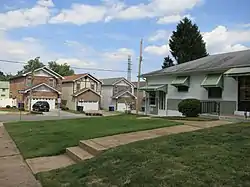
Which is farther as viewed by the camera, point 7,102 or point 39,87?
point 7,102

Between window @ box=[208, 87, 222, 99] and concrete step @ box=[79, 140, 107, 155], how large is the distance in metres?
11.3

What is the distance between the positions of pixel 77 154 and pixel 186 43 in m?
38.3

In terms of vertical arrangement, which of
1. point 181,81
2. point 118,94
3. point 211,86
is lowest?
point 211,86

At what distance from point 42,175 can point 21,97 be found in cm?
4477

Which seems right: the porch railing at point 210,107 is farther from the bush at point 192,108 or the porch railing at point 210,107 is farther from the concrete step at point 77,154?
the concrete step at point 77,154

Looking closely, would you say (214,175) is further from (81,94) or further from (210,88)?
(81,94)

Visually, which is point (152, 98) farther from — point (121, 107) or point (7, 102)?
point (7, 102)

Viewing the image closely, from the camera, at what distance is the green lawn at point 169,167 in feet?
15.4

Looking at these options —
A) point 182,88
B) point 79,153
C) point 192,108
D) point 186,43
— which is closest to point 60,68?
point 186,43

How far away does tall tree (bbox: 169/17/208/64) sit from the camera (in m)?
43.5

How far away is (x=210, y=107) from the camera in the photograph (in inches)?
734

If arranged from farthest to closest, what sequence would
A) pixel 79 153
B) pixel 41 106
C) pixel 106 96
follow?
pixel 106 96 < pixel 41 106 < pixel 79 153

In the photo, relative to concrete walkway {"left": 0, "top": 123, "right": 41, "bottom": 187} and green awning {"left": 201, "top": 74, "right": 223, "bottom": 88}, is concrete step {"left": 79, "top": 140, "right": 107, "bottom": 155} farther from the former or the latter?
green awning {"left": 201, "top": 74, "right": 223, "bottom": 88}

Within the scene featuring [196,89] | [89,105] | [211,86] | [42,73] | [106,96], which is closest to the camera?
[211,86]
